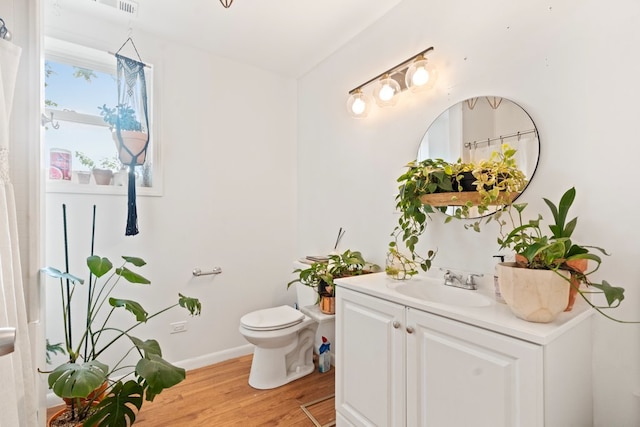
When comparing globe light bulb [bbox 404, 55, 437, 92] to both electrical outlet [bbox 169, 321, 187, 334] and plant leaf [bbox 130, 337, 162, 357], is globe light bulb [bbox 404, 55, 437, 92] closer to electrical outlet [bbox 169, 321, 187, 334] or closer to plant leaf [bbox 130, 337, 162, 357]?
plant leaf [bbox 130, 337, 162, 357]

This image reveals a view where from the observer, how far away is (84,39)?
2.00 metres

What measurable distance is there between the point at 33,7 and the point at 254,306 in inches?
89.6

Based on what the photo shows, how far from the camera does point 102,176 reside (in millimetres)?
2072

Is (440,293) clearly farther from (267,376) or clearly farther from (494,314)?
(267,376)

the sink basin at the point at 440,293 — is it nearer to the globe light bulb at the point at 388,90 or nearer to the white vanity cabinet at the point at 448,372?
the white vanity cabinet at the point at 448,372

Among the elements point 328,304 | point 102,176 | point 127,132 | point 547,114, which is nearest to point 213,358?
point 328,304

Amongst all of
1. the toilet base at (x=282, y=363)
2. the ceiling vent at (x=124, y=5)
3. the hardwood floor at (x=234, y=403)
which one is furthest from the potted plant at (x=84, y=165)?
the toilet base at (x=282, y=363)

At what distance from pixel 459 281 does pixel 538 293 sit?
573mm

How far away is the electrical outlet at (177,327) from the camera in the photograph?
2296 mm

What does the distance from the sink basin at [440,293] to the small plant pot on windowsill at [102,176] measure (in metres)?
2.05

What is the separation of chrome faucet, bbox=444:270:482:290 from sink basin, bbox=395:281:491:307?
0.08 ft

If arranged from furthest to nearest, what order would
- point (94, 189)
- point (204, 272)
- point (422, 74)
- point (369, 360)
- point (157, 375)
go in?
1. point (204, 272)
2. point (94, 189)
3. point (422, 74)
4. point (369, 360)
5. point (157, 375)

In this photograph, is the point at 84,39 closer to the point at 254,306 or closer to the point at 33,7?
the point at 33,7

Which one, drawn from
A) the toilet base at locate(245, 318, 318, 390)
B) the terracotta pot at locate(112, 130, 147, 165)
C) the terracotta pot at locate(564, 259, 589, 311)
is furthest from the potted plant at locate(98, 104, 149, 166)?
the terracotta pot at locate(564, 259, 589, 311)
